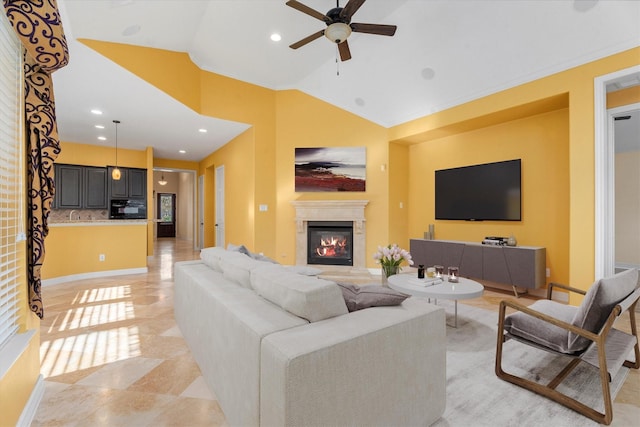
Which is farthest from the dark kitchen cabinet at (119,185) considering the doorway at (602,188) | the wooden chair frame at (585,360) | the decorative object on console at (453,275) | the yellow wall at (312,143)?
the doorway at (602,188)

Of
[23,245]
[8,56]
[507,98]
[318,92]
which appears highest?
[318,92]

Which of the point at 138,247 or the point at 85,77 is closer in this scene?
the point at 85,77

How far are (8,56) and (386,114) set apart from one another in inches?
198

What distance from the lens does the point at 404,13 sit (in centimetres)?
383

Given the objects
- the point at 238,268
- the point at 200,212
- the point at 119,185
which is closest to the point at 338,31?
the point at 238,268

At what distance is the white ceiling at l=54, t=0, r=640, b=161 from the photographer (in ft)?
9.96

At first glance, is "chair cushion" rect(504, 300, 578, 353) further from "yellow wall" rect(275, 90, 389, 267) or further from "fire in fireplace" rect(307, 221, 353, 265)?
"fire in fireplace" rect(307, 221, 353, 265)

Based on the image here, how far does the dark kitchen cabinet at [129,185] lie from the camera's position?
23.6 ft

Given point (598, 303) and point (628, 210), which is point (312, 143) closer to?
point (598, 303)

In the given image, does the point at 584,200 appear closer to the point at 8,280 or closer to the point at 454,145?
the point at 454,145

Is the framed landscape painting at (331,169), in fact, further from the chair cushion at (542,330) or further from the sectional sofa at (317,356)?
the sectional sofa at (317,356)

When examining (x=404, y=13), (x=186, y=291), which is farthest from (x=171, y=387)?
(x=404, y=13)

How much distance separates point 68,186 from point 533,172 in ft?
29.9

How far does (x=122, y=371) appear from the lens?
2.13 m
